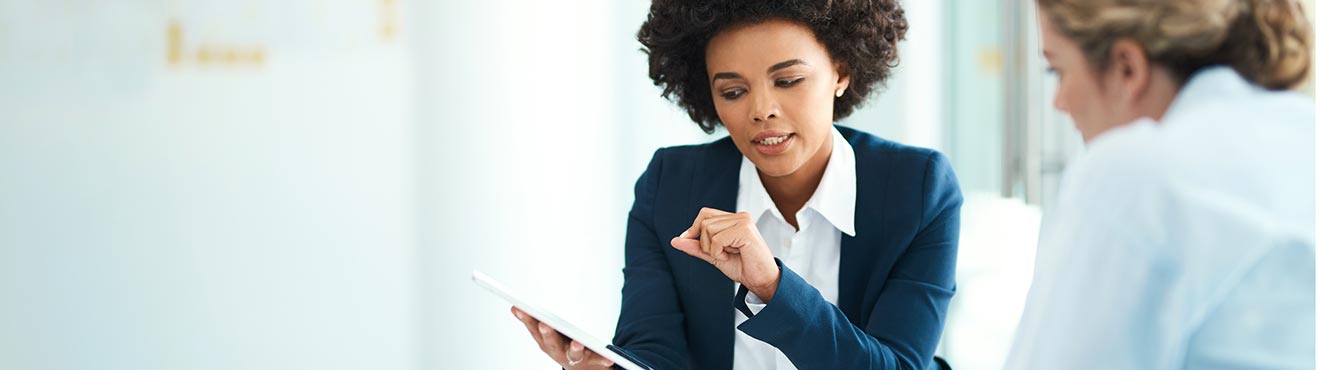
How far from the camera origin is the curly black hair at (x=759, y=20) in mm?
1344

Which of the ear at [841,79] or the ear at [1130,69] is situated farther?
the ear at [841,79]

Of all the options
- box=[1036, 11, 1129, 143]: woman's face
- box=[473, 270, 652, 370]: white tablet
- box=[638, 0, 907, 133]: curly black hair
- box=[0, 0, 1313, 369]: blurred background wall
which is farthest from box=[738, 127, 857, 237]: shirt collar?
box=[0, 0, 1313, 369]: blurred background wall

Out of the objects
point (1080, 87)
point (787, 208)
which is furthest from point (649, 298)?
point (1080, 87)

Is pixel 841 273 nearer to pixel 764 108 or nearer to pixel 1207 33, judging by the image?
pixel 764 108

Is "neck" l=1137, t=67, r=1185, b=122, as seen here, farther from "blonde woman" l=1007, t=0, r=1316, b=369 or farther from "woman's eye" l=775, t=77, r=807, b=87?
"woman's eye" l=775, t=77, r=807, b=87

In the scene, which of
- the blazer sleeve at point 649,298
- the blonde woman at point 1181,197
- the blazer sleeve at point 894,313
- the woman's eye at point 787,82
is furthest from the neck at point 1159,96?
the blazer sleeve at point 649,298

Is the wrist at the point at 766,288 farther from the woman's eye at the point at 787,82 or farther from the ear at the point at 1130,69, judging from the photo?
the ear at the point at 1130,69

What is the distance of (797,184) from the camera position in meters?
1.46

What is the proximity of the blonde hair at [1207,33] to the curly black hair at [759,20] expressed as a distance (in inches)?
23.8

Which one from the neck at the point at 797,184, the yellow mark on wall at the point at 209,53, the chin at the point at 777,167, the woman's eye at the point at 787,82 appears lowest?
the neck at the point at 797,184

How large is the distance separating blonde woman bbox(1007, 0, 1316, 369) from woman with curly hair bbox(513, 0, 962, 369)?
0.48m

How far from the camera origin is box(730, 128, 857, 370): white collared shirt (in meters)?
1.38

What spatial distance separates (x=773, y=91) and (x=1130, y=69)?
1.98 feet

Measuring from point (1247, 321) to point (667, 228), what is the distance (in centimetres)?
88
